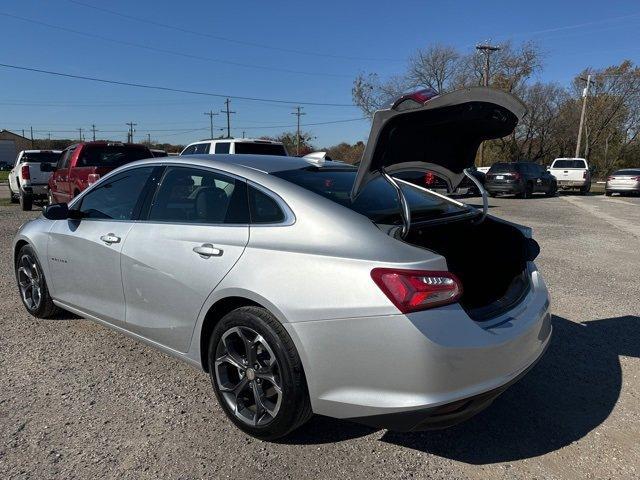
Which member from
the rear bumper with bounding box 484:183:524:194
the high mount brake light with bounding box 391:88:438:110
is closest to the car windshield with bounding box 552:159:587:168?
the rear bumper with bounding box 484:183:524:194

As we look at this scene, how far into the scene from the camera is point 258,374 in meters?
2.77

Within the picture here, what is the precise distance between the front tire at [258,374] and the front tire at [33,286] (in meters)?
2.33

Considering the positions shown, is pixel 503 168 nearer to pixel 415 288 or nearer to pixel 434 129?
pixel 434 129

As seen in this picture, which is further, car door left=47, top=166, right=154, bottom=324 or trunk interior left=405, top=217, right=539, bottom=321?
car door left=47, top=166, right=154, bottom=324

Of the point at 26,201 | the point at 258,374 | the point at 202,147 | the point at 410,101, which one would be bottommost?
the point at 26,201

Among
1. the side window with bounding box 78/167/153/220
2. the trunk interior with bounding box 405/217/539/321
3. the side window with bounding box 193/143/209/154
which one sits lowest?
the trunk interior with bounding box 405/217/539/321

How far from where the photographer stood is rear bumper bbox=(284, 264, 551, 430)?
227 cm

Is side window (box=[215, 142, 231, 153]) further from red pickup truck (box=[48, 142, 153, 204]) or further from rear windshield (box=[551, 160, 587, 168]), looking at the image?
rear windshield (box=[551, 160, 587, 168])

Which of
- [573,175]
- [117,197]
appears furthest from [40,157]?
[573,175]

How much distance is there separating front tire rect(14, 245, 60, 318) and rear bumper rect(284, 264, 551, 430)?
3009 millimetres

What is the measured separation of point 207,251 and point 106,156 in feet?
30.0

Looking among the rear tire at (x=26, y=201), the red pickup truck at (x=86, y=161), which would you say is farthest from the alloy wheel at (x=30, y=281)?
the rear tire at (x=26, y=201)

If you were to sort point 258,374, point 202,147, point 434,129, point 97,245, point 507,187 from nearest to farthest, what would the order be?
point 258,374 → point 434,129 → point 97,245 → point 202,147 → point 507,187

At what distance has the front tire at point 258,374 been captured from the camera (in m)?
2.58
